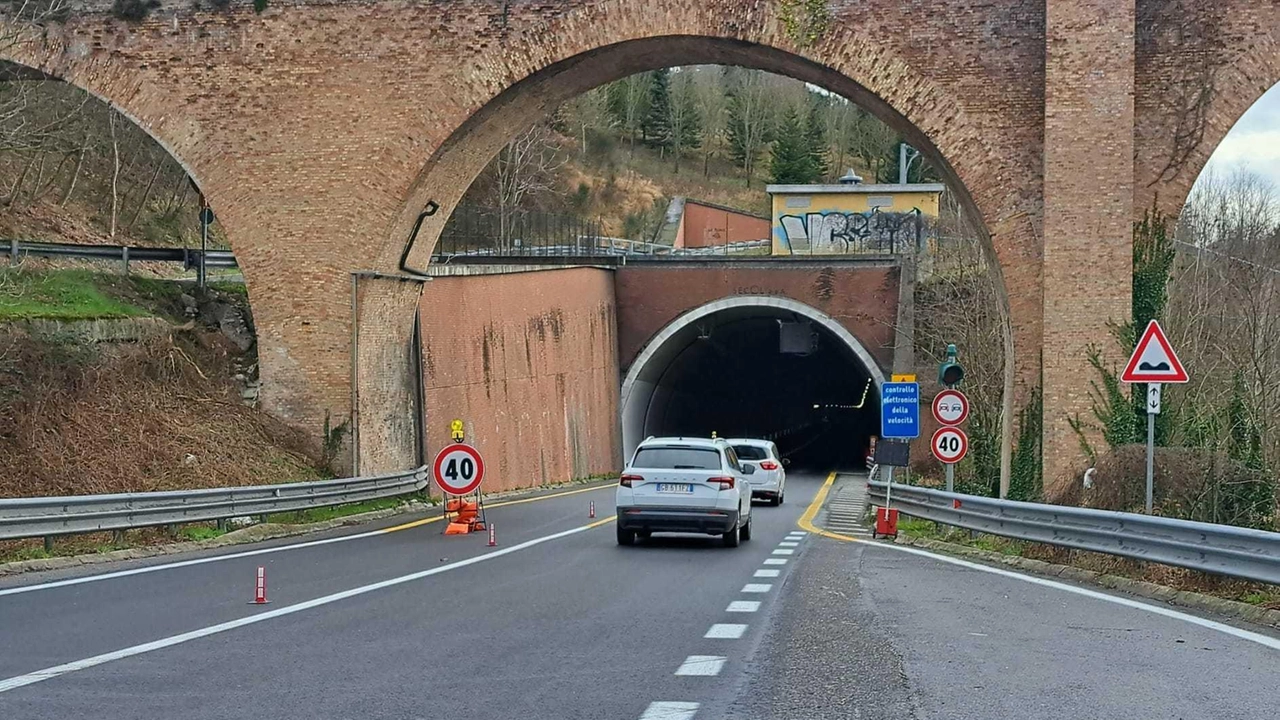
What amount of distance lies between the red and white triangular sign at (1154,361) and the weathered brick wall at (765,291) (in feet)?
104

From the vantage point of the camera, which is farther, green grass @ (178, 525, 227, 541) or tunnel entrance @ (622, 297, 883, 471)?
tunnel entrance @ (622, 297, 883, 471)

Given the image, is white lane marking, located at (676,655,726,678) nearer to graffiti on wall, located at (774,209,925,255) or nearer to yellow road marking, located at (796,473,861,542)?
yellow road marking, located at (796,473,861,542)

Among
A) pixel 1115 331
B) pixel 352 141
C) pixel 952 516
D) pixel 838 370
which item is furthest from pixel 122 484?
pixel 838 370

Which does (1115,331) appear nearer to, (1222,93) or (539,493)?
(1222,93)

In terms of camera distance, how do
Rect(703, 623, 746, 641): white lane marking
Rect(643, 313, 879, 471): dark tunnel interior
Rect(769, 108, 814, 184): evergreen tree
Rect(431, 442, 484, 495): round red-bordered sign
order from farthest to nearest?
Rect(769, 108, 814, 184): evergreen tree < Rect(643, 313, 879, 471): dark tunnel interior < Rect(431, 442, 484, 495): round red-bordered sign < Rect(703, 623, 746, 641): white lane marking

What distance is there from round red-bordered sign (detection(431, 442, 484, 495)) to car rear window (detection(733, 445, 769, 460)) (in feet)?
45.8

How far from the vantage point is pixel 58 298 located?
1046 inches

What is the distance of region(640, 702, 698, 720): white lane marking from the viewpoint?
706cm

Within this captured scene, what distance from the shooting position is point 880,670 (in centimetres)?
877

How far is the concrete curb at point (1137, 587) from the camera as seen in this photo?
11.8 meters

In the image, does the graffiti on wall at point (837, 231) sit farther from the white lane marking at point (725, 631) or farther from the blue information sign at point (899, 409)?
the white lane marking at point (725, 631)

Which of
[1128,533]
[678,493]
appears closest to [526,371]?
[678,493]

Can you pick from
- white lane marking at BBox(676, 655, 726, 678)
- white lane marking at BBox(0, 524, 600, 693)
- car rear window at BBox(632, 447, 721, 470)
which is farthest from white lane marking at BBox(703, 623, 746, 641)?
car rear window at BBox(632, 447, 721, 470)

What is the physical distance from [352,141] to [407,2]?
249 cm
